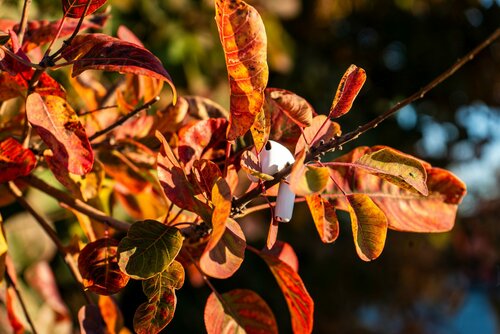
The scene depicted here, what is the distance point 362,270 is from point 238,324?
167cm

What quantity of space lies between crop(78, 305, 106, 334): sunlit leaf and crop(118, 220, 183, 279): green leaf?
0.38 ft

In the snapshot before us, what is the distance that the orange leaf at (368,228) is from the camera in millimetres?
457

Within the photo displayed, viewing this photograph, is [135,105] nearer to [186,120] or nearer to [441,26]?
[186,120]

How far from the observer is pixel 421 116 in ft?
6.54

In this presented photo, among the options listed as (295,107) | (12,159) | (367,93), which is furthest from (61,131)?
(367,93)

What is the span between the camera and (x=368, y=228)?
46 cm

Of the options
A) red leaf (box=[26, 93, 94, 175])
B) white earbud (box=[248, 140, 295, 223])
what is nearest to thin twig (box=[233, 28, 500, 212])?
white earbud (box=[248, 140, 295, 223])

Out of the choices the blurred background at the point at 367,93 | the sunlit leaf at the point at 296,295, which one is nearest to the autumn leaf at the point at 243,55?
the sunlit leaf at the point at 296,295

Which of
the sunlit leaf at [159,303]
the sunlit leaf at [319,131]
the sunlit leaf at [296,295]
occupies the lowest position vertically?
the sunlit leaf at [296,295]

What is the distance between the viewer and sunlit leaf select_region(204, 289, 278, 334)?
545 millimetres

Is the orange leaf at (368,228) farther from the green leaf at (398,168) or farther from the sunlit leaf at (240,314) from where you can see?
the sunlit leaf at (240,314)

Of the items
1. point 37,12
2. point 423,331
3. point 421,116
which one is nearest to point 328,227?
point 37,12

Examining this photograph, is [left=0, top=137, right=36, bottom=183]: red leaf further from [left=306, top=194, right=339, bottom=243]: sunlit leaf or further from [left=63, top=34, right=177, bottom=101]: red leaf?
[left=306, top=194, right=339, bottom=243]: sunlit leaf

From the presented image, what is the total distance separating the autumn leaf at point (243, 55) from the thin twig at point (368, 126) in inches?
1.7
